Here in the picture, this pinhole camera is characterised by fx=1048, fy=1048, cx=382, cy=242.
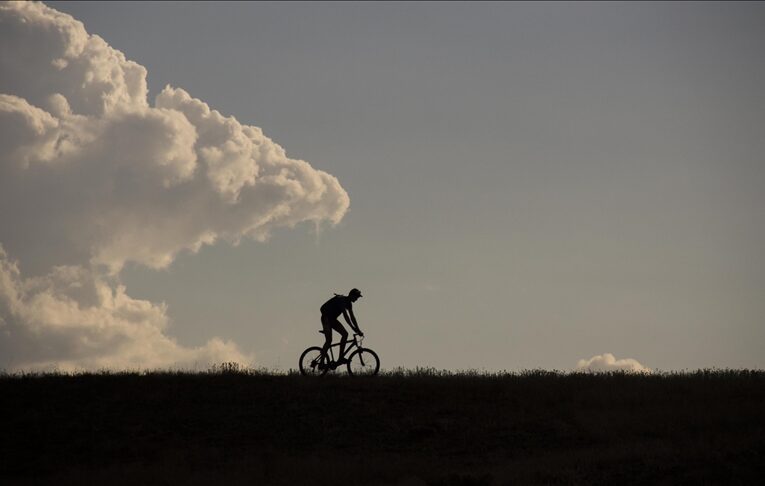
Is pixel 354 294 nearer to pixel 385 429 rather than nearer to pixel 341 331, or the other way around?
pixel 341 331

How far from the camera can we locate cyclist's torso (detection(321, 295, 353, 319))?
1171 inches

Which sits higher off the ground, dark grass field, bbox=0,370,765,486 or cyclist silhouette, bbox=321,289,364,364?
cyclist silhouette, bbox=321,289,364,364

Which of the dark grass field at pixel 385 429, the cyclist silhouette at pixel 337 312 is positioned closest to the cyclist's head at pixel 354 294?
the cyclist silhouette at pixel 337 312

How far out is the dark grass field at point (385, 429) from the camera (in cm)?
2298

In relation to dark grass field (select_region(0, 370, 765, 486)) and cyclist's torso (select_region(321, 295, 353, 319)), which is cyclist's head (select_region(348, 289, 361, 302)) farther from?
dark grass field (select_region(0, 370, 765, 486))

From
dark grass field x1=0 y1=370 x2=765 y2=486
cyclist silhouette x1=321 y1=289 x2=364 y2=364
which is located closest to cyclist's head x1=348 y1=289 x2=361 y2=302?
cyclist silhouette x1=321 y1=289 x2=364 y2=364

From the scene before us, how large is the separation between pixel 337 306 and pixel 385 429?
178 inches

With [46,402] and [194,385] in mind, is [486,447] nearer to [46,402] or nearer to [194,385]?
→ [194,385]

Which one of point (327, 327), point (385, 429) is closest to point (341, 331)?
point (327, 327)

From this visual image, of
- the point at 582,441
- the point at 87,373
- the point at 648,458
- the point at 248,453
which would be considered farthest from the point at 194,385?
the point at 648,458

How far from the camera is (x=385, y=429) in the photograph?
87.2ft

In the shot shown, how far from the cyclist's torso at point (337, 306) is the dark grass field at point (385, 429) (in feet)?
6.30

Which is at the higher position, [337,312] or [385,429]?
[337,312]

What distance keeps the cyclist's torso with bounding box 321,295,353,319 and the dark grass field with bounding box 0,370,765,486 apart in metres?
1.92
